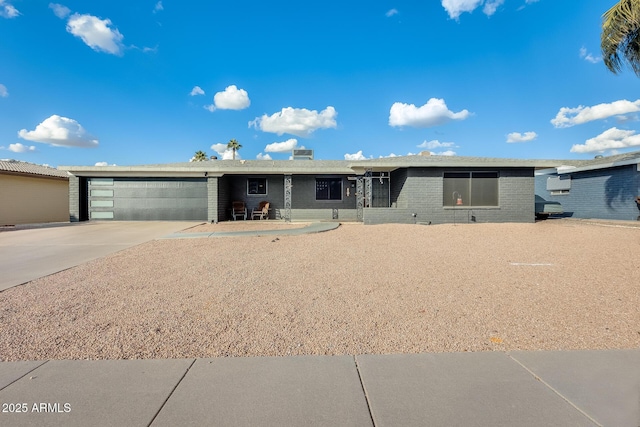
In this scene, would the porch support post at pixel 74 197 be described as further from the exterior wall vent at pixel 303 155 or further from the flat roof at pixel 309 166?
the exterior wall vent at pixel 303 155

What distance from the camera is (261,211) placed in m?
18.4

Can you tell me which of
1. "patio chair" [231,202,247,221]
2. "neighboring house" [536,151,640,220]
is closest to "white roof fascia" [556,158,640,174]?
"neighboring house" [536,151,640,220]

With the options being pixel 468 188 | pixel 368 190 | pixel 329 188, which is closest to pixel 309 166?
pixel 329 188

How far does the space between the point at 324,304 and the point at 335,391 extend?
6.50ft

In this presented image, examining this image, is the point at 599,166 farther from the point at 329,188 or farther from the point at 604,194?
the point at 329,188

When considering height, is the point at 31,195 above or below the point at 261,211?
above

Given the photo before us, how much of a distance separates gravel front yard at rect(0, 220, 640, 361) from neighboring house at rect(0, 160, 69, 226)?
46.2ft

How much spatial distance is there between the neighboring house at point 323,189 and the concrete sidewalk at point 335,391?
11983mm

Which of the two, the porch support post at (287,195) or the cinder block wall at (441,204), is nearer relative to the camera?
the cinder block wall at (441,204)

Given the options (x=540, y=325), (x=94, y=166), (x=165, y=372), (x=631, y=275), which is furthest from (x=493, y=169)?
(x=94, y=166)

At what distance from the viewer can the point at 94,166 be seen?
1686 cm

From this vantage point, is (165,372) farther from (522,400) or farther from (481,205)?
(481,205)

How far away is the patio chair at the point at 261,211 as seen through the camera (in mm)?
18047

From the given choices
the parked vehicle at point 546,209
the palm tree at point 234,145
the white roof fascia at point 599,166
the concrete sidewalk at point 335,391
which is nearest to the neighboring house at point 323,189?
the parked vehicle at point 546,209
